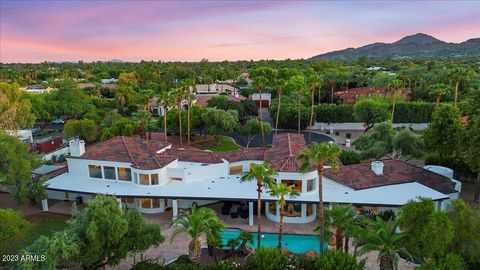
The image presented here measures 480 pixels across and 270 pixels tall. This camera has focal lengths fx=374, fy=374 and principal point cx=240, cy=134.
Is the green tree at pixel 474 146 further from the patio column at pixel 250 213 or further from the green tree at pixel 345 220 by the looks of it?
the patio column at pixel 250 213

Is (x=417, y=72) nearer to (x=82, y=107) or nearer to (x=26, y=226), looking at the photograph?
(x=82, y=107)

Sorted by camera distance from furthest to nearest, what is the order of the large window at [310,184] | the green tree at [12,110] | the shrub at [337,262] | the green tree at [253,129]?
the green tree at [253,129]
the green tree at [12,110]
the large window at [310,184]
the shrub at [337,262]

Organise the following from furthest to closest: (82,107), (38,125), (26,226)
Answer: (38,125), (82,107), (26,226)

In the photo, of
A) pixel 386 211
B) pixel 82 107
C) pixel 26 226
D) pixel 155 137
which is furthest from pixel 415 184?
pixel 82 107

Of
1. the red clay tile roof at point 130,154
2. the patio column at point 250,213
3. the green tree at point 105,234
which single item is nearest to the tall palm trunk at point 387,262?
the patio column at point 250,213

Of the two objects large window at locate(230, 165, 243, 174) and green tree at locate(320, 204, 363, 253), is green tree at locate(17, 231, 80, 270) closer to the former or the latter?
green tree at locate(320, 204, 363, 253)

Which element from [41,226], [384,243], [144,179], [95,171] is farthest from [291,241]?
[41,226]

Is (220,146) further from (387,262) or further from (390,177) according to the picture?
(387,262)
